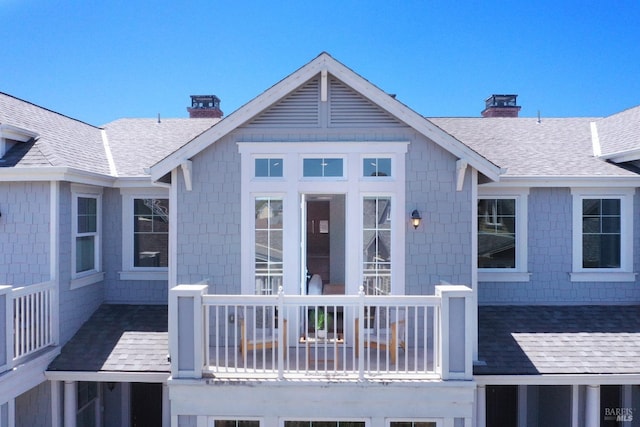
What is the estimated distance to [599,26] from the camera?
12.3 meters

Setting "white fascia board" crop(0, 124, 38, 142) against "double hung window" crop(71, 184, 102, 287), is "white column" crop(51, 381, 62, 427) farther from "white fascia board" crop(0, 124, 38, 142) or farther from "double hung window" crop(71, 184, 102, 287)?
"white fascia board" crop(0, 124, 38, 142)

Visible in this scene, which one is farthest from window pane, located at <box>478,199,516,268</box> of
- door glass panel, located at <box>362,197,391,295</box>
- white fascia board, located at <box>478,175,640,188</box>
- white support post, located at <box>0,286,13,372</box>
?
white support post, located at <box>0,286,13,372</box>

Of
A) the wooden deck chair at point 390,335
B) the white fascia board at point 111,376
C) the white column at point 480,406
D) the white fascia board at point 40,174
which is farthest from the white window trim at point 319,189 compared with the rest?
the white fascia board at point 40,174

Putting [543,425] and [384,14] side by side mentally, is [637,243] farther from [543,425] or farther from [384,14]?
[384,14]

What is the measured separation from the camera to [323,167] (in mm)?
6293

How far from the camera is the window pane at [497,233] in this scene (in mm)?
7535

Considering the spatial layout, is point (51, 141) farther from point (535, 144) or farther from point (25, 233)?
point (535, 144)

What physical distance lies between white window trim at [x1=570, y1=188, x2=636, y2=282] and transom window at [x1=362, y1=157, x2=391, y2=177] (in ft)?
12.3

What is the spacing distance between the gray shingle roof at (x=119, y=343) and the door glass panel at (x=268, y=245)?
1856 millimetres

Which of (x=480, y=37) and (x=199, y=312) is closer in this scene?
(x=199, y=312)

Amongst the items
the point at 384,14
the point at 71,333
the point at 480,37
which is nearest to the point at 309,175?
the point at 71,333

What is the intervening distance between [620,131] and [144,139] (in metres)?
10.3

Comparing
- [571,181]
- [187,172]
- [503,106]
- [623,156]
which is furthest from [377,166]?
[503,106]

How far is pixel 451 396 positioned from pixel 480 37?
12.0 metres
